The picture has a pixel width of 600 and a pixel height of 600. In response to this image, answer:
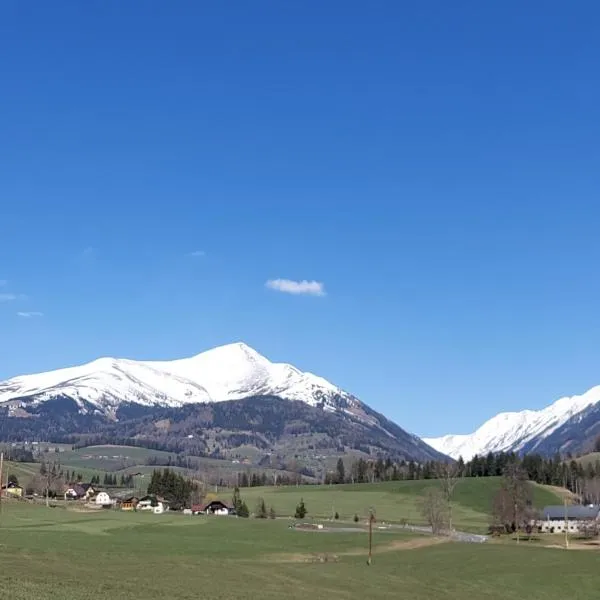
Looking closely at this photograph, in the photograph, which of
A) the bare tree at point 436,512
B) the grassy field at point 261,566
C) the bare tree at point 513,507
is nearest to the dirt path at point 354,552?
the grassy field at point 261,566

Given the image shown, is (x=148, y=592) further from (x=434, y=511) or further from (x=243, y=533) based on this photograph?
(x=434, y=511)

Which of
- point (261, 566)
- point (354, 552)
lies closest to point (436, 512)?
point (354, 552)

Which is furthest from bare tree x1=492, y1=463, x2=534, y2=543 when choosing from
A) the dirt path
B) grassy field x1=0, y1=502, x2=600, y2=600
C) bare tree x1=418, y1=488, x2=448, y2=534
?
grassy field x1=0, y1=502, x2=600, y2=600

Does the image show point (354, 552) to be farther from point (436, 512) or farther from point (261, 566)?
point (436, 512)

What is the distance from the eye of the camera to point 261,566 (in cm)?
8444

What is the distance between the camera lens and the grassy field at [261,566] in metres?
60.2

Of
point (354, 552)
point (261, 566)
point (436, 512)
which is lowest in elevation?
point (354, 552)

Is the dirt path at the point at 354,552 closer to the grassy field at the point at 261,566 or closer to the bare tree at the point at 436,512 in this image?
the grassy field at the point at 261,566

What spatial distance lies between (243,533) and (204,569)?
60.8 m

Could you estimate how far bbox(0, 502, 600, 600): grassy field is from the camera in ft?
197

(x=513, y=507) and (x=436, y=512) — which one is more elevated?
(x=513, y=507)

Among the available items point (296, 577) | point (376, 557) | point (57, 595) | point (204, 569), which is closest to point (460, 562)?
point (376, 557)

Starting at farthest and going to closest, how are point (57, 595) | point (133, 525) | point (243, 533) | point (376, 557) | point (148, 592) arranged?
point (133, 525) → point (243, 533) → point (376, 557) → point (148, 592) → point (57, 595)

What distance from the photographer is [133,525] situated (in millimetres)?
144375
